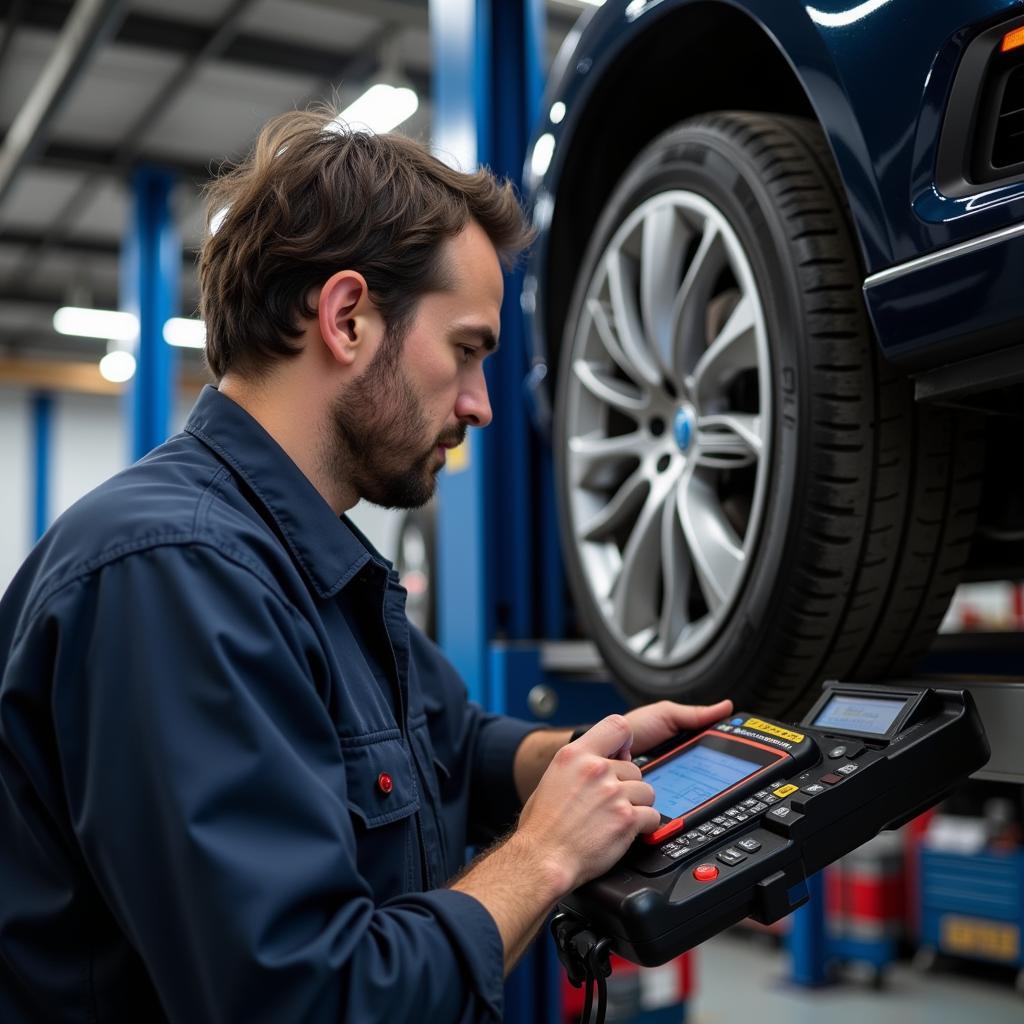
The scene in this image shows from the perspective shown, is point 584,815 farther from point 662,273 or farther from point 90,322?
point 90,322

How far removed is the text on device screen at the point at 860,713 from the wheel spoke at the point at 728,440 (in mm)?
260

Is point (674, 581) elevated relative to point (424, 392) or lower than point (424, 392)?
lower

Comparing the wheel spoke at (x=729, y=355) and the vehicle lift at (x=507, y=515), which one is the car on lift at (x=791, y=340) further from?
the vehicle lift at (x=507, y=515)

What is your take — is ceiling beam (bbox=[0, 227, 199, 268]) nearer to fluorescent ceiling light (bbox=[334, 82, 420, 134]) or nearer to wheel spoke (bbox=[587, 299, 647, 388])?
fluorescent ceiling light (bbox=[334, 82, 420, 134])

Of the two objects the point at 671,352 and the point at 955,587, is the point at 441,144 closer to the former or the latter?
the point at 671,352

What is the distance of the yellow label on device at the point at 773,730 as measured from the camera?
0.92m

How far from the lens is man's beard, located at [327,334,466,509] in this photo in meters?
1.03

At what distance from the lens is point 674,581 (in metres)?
1.24

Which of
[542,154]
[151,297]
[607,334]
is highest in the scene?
[151,297]

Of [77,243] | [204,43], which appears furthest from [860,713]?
[77,243]

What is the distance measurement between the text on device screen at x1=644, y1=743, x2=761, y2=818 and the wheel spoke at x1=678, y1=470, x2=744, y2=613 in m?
0.20

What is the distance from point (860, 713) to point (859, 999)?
361 cm

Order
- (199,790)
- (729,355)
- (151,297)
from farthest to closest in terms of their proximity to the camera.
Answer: (151,297), (729,355), (199,790)

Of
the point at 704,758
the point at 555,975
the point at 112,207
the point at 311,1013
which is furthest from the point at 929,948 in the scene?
the point at 112,207
